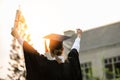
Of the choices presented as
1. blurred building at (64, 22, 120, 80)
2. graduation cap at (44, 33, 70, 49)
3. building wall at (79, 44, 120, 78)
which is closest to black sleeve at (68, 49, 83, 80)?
graduation cap at (44, 33, 70, 49)

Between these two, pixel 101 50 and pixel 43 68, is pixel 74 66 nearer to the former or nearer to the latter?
pixel 43 68

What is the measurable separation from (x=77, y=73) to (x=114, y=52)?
2615 cm

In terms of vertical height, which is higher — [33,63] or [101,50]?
[101,50]

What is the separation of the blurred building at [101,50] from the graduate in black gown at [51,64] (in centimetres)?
2531

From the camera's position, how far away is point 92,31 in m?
35.7

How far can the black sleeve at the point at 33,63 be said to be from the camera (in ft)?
21.5

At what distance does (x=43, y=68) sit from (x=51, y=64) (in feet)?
0.37

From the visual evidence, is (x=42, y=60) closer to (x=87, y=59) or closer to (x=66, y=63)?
(x=66, y=63)

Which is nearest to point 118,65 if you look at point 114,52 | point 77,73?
point 114,52

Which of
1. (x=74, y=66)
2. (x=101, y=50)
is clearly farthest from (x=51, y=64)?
(x=101, y=50)

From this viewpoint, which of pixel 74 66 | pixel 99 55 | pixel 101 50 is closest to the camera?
pixel 74 66

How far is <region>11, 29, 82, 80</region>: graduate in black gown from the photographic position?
657cm

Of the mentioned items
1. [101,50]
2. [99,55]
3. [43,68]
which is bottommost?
[43,68]

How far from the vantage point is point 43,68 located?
663 centimetres
